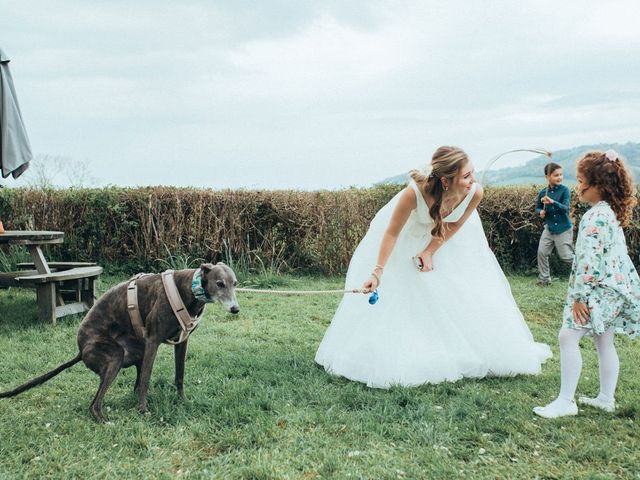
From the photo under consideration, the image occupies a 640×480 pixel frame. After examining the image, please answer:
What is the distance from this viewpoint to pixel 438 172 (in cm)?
409

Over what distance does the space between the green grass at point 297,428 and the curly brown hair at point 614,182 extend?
1397mm

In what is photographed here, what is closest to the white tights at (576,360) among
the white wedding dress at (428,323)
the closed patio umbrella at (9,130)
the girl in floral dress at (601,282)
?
the girl in floral dress at (601,282)

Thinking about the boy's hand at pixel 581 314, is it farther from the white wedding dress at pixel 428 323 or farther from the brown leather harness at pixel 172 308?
the brown leather harness at pixel 172 308

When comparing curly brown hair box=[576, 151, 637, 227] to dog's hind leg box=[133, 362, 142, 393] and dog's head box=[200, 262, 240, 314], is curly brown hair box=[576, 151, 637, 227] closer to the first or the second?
dog's head box=[200, 262, 240, 314]

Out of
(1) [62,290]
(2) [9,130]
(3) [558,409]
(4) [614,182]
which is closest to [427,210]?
(4) [614,182]

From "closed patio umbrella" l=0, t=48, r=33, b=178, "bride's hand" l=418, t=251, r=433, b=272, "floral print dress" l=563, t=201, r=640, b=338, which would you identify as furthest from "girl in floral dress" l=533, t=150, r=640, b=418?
"closed patio umbrella" l=0, t=48, r=33, b=178

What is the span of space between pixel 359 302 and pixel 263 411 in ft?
4.25

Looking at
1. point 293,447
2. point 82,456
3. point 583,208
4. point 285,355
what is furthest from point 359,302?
point 583,208

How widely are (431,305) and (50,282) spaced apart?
444cm

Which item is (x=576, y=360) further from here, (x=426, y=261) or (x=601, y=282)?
(x=426, y=261)

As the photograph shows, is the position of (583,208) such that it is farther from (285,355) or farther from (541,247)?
(285,355)

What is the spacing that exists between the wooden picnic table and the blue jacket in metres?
7.00

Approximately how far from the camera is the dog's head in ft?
11.4

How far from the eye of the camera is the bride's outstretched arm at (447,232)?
14.5 ft
